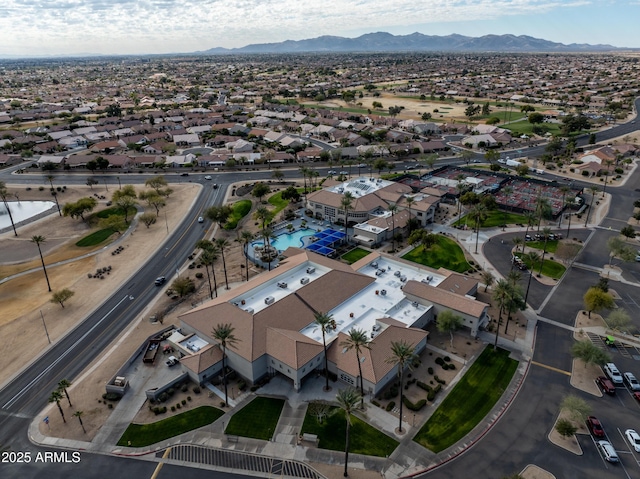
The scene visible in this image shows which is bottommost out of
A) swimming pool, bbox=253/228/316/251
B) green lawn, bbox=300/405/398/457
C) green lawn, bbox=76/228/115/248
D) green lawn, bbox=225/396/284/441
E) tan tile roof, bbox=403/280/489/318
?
green lawn, bbox=76/228/115/248

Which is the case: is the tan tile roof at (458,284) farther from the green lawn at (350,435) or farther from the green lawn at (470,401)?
the green lawn at (350,435)

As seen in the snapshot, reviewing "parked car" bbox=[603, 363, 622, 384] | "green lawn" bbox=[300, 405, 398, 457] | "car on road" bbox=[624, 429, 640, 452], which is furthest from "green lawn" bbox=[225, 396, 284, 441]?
"parked car" bbox=[603, 363, 622, 384]

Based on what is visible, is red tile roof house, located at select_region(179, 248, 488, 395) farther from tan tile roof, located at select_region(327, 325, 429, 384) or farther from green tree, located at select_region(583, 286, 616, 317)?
green tree, located at select_region(583, 286, 616, 317)

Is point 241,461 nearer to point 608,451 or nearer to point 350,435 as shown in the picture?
point 350,435

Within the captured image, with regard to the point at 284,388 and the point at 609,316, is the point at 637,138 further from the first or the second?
the point at 284,388

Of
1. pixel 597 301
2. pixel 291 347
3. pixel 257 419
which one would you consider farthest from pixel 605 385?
pixel 257 419

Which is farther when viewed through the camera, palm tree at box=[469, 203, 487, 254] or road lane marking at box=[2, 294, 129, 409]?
palm tree at box=[469, 203, 487, 254]

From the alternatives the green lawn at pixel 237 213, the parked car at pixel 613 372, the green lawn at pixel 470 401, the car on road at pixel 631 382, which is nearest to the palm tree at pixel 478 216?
the green lawn at pixel 470 401
